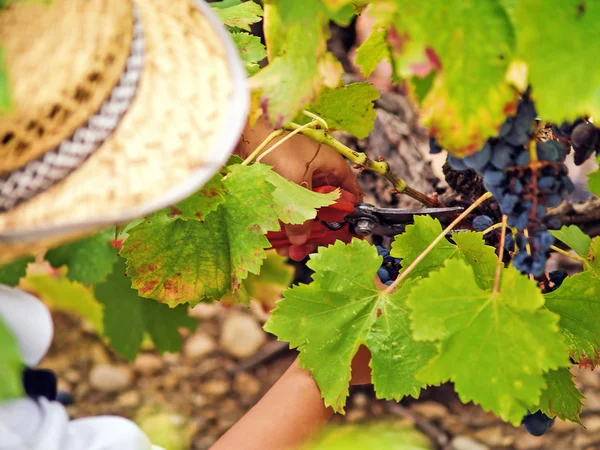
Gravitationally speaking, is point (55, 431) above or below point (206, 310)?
above

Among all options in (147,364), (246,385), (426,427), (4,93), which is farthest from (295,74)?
(147,364)

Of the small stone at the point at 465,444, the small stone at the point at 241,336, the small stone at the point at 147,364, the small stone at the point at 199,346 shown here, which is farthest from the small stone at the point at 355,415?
the small stone at the point at 147,364

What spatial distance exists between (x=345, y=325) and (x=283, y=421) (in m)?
0.20

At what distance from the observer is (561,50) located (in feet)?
1.48

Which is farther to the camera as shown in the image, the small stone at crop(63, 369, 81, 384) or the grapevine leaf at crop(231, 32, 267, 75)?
the small stone at crop(63, 369, 81, 384)

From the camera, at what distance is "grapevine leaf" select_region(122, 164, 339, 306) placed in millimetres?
785

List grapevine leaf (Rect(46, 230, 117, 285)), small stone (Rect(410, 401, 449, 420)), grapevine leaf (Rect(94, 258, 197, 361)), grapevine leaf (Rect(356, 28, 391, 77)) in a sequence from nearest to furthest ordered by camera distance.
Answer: grapevine leaf (Rect(46, 230, 117, 285)) < grapevine leaf (Rect(356, 28, 391, 77)) < grapevine leaf (Rect(94, 258, 197, 361)) < small stone (Rect(410, 401, 449, 420))

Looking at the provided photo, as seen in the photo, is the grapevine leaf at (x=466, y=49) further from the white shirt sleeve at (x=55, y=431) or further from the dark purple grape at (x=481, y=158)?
the white shirt sleeve at (x=55, y=431)

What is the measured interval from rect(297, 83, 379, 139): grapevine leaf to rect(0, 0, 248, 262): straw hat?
1.27ft

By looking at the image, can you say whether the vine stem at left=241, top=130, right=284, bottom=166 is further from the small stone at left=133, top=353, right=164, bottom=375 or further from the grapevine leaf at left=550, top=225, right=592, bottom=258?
the small stone at left=133, top=353, right=164, bottom=375

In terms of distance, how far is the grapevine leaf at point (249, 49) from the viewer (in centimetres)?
86

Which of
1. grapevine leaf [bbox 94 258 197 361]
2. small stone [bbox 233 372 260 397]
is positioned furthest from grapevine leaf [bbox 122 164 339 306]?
small stone [bbox 233 372 260 397]

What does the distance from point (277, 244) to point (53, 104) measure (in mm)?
628

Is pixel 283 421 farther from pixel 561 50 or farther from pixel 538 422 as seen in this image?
pixel 561 50
